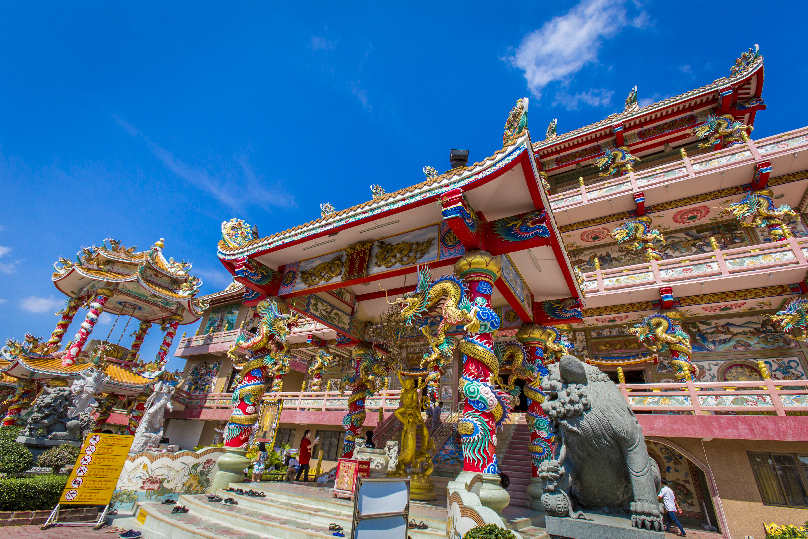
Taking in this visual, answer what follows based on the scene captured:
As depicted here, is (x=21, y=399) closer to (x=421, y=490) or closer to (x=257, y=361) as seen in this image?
(x=257, y=361)

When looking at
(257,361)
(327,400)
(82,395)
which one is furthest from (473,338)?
(82,395)

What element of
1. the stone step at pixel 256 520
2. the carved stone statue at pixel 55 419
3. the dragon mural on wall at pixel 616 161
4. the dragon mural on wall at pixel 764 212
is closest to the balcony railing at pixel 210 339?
the carved stone statue at pixel 55 419

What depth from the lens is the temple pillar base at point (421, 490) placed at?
23.6 ft

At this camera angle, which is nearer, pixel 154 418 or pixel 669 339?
pixel 669 339

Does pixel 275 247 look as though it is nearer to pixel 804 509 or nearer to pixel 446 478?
pixel 446 478

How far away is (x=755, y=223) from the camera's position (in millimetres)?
12461

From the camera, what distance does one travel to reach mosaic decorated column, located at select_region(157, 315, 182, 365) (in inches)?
856

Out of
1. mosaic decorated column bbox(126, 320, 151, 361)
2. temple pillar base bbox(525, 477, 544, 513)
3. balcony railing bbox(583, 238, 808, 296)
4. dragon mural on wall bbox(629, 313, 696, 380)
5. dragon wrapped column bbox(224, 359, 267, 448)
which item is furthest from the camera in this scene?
mosaic decorated column bbox(126, 320, 151, 361)

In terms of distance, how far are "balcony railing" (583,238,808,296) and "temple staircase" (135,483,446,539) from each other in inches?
308

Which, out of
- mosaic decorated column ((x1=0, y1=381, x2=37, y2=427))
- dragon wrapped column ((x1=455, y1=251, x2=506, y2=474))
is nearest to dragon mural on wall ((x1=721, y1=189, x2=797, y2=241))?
dragon wrapped column ((x1=455, y1=251, x2=506, y2=474))

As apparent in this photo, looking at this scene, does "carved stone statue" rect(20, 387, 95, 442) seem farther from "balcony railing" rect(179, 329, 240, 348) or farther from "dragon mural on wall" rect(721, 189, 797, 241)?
"dragon mural on wall" rect(721, 189, 797, 241)

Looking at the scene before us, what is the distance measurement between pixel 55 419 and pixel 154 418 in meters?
3.87

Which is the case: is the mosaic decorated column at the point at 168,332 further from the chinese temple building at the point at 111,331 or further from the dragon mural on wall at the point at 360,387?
the dragon mural on wall at the point at 360,387

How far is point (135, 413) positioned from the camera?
18.9 meters
